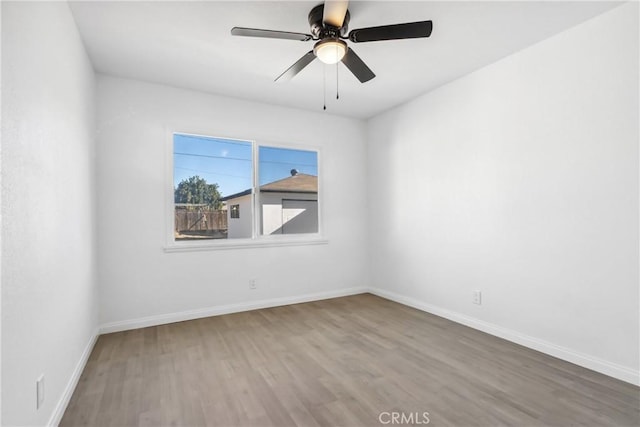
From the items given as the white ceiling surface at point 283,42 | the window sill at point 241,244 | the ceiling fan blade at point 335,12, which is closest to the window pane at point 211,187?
the window sill at point 241,244

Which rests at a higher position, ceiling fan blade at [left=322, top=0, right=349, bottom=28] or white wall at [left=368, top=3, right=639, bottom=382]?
ceiling fan blade at [left=322, top=0, right=349, bottom=28]

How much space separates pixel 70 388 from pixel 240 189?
2477 millimetres

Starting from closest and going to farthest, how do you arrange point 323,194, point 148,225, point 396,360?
point 396,360
point 148,225
point 323,194

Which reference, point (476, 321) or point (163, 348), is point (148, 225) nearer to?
point (163, 348)

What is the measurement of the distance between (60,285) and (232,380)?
1244mm

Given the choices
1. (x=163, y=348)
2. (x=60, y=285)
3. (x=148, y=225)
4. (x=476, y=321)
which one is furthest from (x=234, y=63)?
(x=476, y=321)

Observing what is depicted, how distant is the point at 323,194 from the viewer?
4.50 meters

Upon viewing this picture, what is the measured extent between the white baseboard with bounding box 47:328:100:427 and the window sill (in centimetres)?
111

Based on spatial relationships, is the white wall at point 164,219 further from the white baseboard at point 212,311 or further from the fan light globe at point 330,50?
the fan light globe at point 330,50

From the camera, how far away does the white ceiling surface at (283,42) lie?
2.22 metres

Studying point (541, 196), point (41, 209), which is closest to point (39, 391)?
point (41, 209)

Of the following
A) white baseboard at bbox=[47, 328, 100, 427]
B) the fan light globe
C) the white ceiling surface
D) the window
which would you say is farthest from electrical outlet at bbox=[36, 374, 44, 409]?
the fan light globe

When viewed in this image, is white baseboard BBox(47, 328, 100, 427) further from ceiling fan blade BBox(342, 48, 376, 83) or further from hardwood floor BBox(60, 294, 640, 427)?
ceiling fan blade BBox(342, 48, 376, 83)

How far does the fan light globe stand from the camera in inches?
84.2
